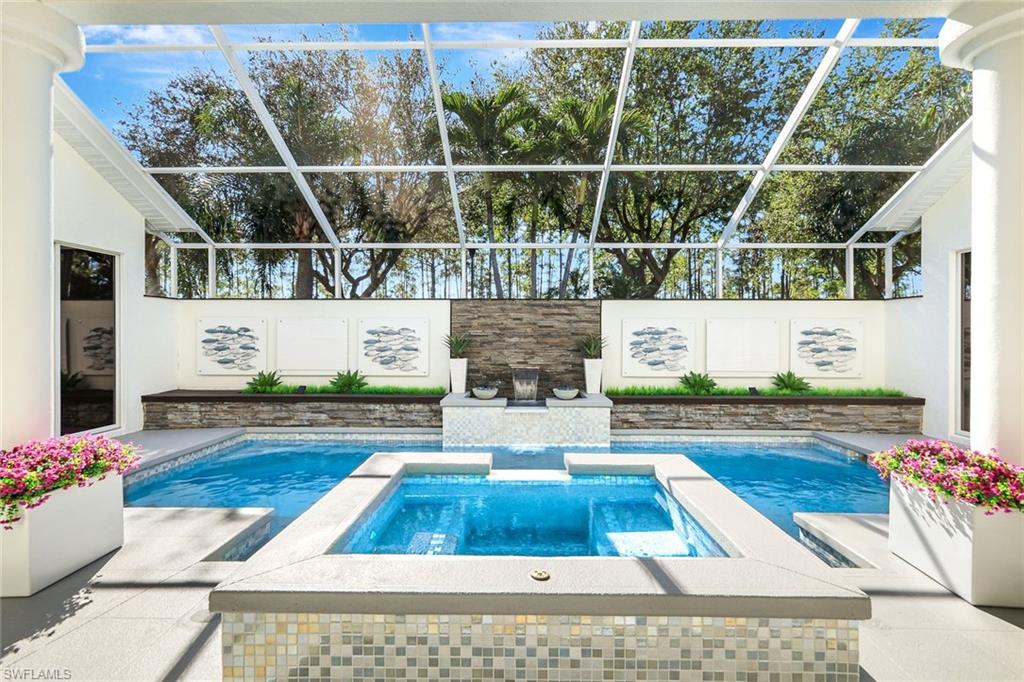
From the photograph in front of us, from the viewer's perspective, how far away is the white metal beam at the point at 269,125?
6.24 meters

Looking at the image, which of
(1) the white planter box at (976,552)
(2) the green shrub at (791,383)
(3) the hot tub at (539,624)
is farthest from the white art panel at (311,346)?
(1) the white planter box at (976,552)

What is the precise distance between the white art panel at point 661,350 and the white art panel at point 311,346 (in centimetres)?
614

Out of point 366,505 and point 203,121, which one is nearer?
point 366,505

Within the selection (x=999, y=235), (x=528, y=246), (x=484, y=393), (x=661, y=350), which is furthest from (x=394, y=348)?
(x=999, y=235)

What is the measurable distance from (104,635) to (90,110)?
7.42 meters

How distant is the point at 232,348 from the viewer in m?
11.0

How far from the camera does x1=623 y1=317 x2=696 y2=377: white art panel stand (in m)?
10.9

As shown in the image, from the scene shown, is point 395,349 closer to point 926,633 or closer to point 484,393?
point 484,393

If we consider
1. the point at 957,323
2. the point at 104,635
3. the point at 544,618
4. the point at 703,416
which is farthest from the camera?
the point at 703,416

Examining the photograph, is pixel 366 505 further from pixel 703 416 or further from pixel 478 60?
pixel 703 416

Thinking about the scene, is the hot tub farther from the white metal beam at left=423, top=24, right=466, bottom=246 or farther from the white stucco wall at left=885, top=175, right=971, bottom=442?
the white stucco wall at left=885, top=175, right=971, bottom=442

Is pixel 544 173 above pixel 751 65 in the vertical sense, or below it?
below

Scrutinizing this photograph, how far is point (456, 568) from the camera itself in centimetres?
287

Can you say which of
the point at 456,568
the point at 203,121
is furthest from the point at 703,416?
the point at 203,121
